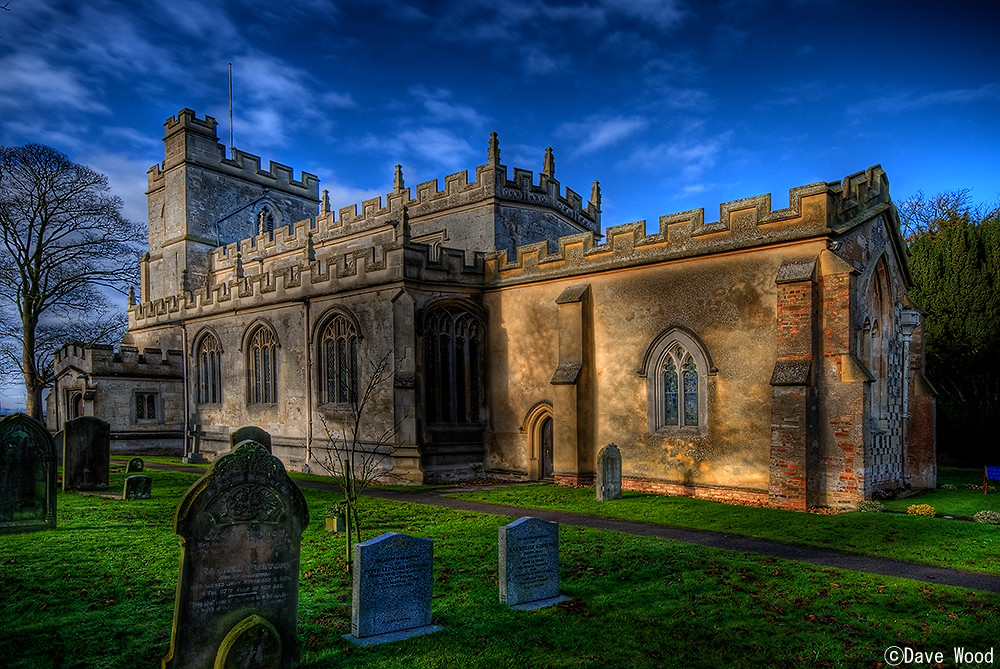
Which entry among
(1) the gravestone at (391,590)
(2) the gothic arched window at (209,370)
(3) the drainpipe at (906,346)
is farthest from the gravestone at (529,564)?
(2) the gothic arched window at (209,370)

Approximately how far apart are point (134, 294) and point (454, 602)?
29.1 metres

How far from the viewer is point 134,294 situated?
30.0 meters

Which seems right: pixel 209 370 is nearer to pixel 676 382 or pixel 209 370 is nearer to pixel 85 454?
pixel 85 454

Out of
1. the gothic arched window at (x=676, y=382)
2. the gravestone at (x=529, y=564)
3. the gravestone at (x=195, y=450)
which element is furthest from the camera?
the gravestone at (x=195, y=450)

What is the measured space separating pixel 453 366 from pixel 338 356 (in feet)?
11.6

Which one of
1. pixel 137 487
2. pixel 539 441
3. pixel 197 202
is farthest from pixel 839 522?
pixel 197 202

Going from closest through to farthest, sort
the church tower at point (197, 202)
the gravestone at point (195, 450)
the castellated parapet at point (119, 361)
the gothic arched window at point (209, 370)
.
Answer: the gravestone at point (195, 450), the gothic arched window at point (209, 370), the castellated parapet at point (119, 361), the church tower at point (197, 202)

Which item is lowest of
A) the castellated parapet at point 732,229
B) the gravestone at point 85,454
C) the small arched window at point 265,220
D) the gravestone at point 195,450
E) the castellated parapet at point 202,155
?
the gravestone at point 195,450

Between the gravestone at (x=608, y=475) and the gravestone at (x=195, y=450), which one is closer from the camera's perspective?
the gravestone at (x=608, y=475)

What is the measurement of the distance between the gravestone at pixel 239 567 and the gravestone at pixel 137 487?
957 centimetres

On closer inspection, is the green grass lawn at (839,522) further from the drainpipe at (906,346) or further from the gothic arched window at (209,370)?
the gothic arched window at (209,370)

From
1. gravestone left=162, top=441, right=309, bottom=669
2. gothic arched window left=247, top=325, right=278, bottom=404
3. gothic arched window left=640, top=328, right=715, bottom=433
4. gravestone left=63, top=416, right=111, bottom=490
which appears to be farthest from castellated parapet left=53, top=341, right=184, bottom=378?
gravestone left=162, top=441, right=309, bottom=669

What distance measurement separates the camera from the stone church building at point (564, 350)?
12.5 m

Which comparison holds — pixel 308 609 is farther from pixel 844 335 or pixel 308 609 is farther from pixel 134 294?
pixel 134 294
